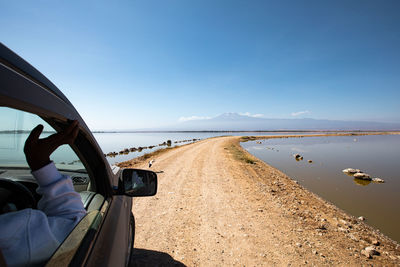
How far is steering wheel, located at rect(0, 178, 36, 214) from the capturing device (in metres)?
1.19

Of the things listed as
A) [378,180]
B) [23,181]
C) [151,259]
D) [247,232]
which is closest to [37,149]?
[23,181]

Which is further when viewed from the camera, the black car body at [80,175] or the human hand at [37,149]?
the human hand at [37,149]

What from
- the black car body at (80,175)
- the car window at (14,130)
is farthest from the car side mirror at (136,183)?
the car window at (14,130)

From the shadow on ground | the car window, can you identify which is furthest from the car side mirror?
the shadow on ground

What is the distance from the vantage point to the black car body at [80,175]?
83 centimetres

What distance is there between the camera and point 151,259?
334 cm

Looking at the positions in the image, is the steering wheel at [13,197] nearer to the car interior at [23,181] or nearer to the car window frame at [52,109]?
the car interior at [23,181]

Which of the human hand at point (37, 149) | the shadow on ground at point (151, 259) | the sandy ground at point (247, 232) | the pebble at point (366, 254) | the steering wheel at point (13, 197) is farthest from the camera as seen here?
the pebble at point (366, 254)

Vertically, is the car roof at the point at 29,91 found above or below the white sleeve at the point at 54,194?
above

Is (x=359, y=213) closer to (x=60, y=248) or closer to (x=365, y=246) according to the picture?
(x=365, y=246)

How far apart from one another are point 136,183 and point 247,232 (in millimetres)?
3354

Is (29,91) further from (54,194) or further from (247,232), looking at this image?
(247,232)

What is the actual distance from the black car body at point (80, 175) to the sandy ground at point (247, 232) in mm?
2131

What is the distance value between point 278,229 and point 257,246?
103 cm
